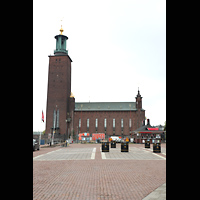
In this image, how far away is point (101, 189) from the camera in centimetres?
804

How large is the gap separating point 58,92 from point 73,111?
10202 mm

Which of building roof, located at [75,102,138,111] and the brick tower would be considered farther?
building roof, located at [75,102,138,111]

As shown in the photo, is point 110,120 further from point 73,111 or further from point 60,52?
point 60,52

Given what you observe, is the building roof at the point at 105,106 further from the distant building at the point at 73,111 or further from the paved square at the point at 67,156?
the paved square at the point at 67,156

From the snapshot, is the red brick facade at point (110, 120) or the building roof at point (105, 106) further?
the building roof at point (105, 106)

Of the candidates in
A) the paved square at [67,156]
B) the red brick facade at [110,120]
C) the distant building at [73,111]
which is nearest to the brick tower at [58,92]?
the distant building at [73,111]

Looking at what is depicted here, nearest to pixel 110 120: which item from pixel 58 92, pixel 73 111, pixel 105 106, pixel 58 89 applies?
pixel 105 106

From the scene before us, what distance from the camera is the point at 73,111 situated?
83562mm

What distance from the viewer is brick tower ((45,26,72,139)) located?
76.1 meters

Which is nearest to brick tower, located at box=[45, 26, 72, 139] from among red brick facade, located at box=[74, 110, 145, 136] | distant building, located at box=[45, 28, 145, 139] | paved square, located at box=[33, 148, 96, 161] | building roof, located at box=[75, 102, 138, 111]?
distant building, located at box=[45, 28, 145, 139]

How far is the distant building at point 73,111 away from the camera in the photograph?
76750 millimetres

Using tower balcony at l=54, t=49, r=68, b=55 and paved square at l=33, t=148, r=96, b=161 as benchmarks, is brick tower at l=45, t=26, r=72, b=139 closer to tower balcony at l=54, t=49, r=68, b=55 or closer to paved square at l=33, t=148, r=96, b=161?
tower balcony at l=54, t=49, r=68, b=55
